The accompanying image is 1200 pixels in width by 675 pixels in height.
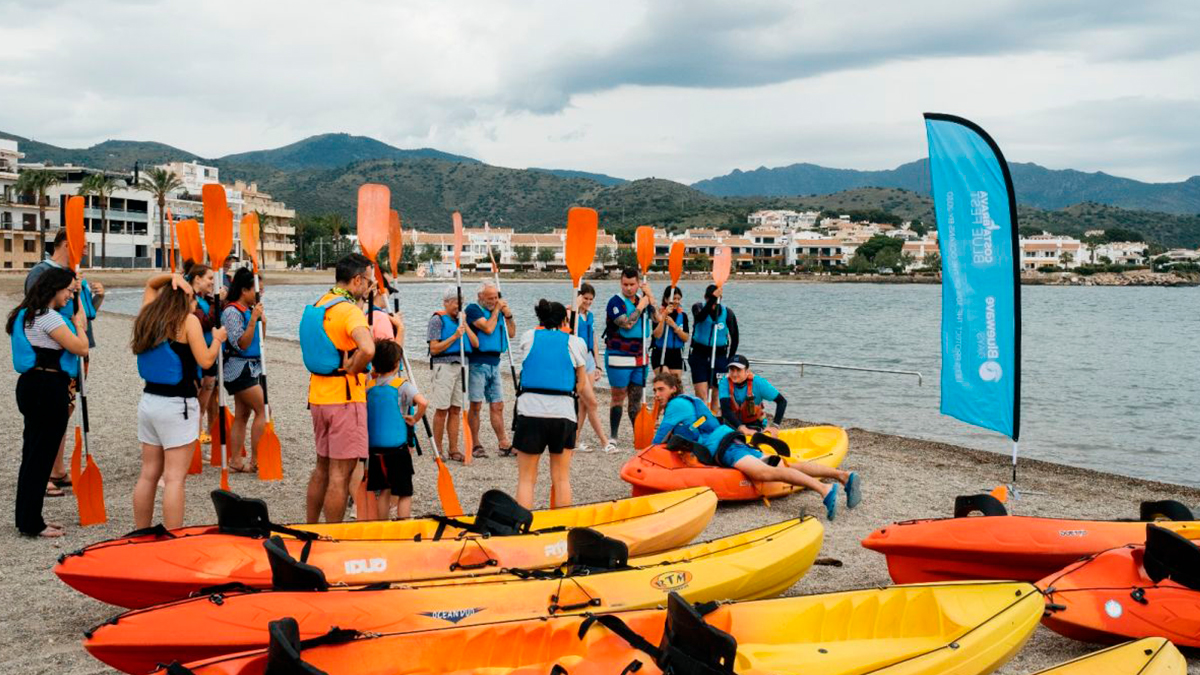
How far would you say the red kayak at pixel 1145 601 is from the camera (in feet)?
15.4

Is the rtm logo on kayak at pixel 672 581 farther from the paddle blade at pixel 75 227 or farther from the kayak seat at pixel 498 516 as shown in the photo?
the paddle blade at pixel 75 227

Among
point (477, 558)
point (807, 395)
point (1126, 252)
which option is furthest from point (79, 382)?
point (1126, 252)

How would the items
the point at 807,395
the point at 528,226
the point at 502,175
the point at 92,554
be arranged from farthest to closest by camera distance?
the point at 502,175 < the point at 528,226 < the point at 807,395 < the point at 92,554

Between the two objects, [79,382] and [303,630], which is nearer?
[303,630]

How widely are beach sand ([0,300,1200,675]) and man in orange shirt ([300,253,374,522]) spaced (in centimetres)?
142

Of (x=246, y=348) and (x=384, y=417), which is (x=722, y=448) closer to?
(x=384, y=417)

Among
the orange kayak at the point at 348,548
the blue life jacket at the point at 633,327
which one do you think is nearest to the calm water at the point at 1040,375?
the blue life jacket at the point at 633,327

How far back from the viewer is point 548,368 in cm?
640

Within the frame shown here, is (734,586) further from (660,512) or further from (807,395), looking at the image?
(807,395)

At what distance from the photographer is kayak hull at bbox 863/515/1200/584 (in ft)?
17.9

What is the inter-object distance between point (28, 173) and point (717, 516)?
219 feet

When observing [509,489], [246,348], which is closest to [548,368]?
[509,489]

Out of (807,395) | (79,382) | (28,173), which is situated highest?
(28,173)

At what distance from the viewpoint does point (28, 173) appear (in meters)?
61.2
